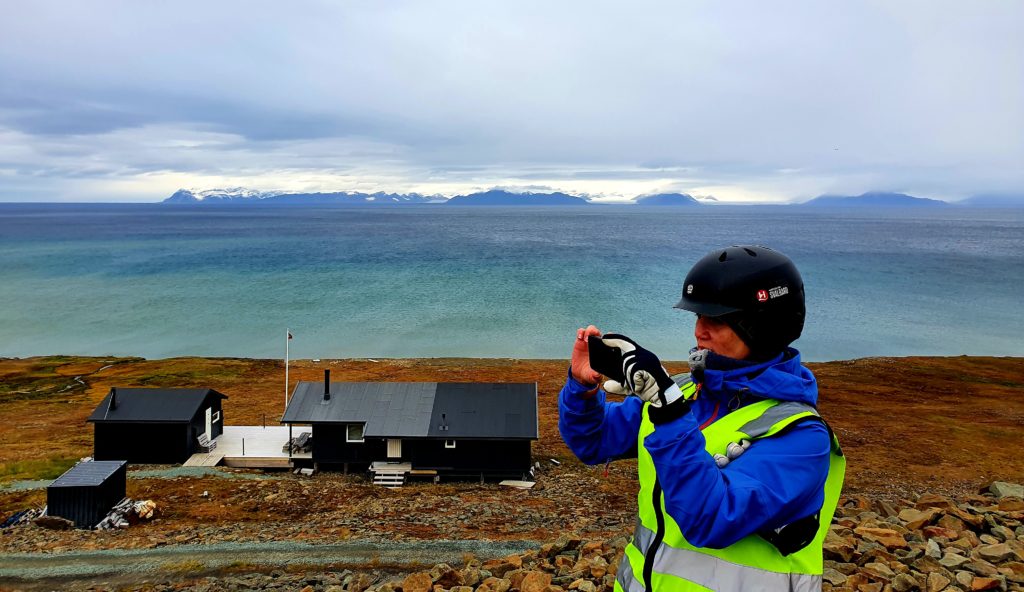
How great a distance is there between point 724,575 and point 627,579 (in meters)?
0.58

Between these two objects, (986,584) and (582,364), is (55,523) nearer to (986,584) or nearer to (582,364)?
(582,364)

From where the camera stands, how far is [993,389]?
42406 mm

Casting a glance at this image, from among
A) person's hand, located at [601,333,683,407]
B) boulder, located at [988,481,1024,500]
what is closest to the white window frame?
boulder, located at [988,481,1024,500]

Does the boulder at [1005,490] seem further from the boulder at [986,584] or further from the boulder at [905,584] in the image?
the boulder at [905,584]

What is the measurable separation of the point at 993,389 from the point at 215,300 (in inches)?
3058

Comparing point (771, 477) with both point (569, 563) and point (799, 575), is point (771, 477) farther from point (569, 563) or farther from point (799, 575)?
point (569, 563)

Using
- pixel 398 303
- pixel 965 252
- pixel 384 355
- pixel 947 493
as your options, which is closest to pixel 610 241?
pixel 965 252

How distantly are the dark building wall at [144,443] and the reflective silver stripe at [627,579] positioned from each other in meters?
26.1

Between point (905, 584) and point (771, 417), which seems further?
point (905, 584)

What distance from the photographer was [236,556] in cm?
1650

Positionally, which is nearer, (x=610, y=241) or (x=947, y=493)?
(x=947, y=493)

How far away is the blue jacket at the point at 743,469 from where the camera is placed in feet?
8.75

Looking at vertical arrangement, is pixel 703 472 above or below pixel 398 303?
above

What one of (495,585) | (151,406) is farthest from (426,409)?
(495,585)
